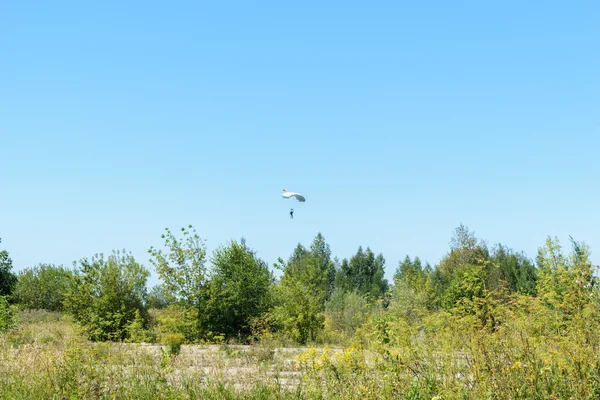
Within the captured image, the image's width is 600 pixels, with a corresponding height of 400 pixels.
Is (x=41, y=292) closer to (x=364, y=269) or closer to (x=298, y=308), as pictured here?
(x=298, y=308)

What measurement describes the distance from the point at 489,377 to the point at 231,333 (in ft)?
35.8

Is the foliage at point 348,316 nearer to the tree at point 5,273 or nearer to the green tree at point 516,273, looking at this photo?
the green tree at point 516,273

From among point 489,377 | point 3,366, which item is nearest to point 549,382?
point 489,377

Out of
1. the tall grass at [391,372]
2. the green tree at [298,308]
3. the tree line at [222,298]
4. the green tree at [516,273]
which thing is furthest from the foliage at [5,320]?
the green tree at [516,273]

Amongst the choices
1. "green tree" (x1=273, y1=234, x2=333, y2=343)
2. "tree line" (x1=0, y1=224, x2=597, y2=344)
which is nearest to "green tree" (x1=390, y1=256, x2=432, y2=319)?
"tree line" (x1=0, y1=224, x2=597, y2=344)

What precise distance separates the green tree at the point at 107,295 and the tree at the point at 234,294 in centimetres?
318

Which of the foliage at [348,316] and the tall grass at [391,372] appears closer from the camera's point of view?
the tall grass at [391,372]

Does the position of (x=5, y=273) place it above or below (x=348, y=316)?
above

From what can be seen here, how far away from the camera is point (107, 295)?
1703 cm

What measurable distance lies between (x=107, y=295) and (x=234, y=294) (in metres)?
4.89

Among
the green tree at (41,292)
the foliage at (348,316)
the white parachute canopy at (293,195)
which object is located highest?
the white parachute canopy at (293,195)

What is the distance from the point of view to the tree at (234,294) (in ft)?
48.1

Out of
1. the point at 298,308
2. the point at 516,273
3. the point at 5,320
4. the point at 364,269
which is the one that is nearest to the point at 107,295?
the point at 5,320

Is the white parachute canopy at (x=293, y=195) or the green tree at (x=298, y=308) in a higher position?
the white parachute canopy at (x=293, y=195)
